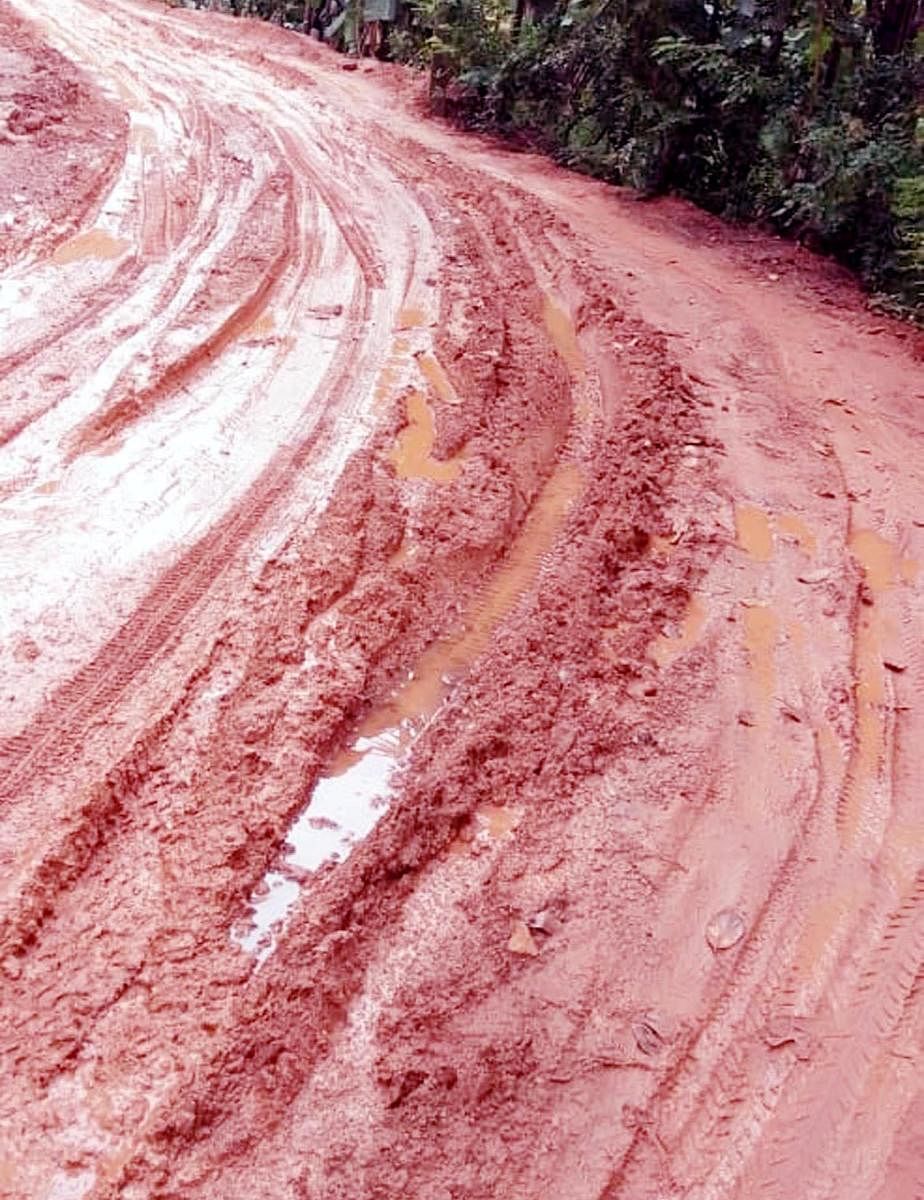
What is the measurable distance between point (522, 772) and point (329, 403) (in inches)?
106

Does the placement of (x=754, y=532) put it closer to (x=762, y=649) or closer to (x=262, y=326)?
(x=762, y=649)

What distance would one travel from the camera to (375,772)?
3.49 meters

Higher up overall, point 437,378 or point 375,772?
point 437,378

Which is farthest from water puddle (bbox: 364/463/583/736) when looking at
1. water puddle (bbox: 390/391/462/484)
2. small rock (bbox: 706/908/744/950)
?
small rock (bbox: 706/908/744/950)

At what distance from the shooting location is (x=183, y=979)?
8.89 feet

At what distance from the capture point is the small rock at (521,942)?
9.57ft

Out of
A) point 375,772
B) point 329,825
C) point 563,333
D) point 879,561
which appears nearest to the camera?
point 329,825

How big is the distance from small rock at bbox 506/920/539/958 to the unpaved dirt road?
23 mm

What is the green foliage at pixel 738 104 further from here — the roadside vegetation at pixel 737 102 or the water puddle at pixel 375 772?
the water puddle at pixel 375 772

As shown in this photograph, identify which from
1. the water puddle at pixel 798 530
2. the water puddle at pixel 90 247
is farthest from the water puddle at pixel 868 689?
the water puddle at pixel 90 247

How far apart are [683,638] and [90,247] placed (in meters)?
4.92

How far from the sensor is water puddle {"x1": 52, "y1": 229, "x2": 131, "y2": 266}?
6598 mm

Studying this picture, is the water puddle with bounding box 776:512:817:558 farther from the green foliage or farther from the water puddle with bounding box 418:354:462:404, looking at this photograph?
the green foliage

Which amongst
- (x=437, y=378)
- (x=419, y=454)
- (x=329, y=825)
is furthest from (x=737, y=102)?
(x=329, y=825)
